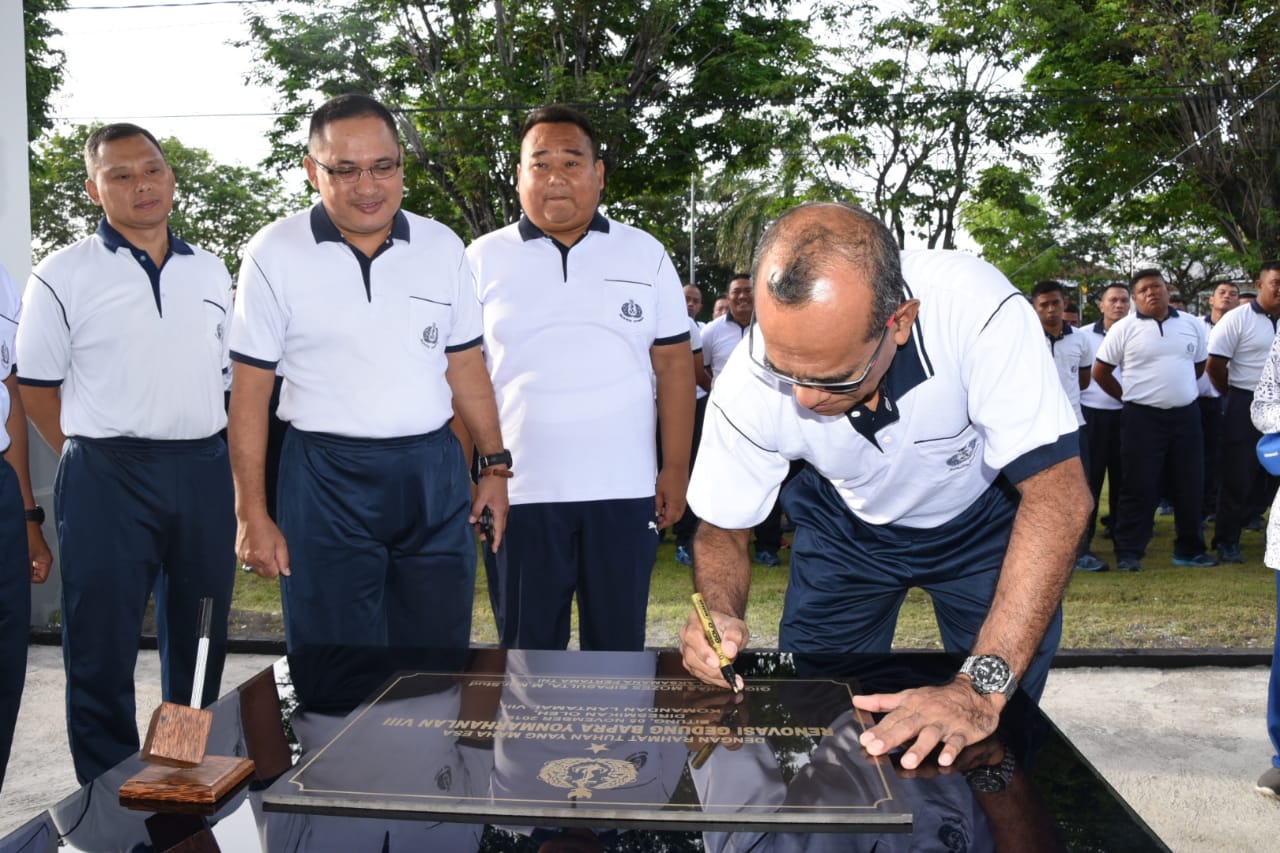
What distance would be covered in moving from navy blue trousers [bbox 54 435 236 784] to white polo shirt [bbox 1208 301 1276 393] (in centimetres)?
615

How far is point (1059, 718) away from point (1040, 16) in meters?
13.2

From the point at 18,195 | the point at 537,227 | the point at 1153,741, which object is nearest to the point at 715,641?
the point at 537,227

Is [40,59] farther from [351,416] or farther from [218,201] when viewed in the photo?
[351,416]

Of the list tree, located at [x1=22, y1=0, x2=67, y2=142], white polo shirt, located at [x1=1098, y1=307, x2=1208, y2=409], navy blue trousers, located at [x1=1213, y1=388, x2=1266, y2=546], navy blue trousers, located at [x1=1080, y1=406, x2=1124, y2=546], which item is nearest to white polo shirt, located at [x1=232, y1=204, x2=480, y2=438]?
white polo shirt, located at [x1=1098, y1=307, x2=1208, y2=409]

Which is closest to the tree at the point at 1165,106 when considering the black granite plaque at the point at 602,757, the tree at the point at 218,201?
the black granite plaque at the point at 602,757

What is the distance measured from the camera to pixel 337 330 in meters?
2.53

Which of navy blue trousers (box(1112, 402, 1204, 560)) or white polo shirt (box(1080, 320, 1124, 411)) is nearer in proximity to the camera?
navy blue trousers (box(1112, 402, 1204, 560))

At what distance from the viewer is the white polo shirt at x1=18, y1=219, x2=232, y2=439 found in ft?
9.67

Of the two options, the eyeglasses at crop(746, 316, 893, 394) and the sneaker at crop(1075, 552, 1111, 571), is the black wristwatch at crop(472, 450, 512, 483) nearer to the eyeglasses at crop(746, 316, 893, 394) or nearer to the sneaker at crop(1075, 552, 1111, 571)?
the eyeglasses at crop(746, 316, 893, 394)

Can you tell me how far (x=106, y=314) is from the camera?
300 cm

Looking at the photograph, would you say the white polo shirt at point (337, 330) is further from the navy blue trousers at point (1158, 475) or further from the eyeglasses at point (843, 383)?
the navy blue trousers at point (1158, 475)

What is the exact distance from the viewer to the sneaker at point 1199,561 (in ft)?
21.3

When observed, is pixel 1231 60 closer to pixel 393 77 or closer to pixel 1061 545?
pixel 393 77

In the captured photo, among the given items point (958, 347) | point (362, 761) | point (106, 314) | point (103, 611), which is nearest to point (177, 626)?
point (103, 611)
